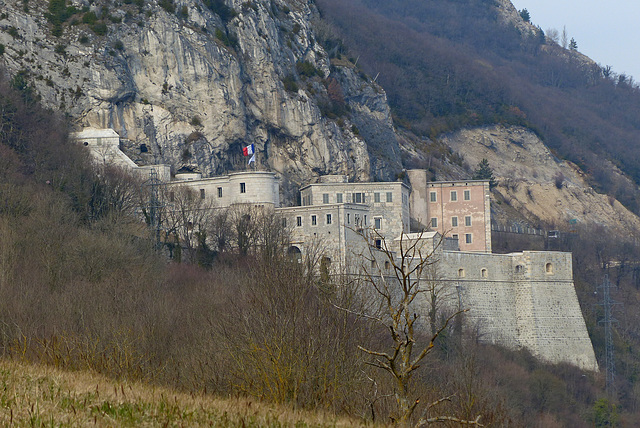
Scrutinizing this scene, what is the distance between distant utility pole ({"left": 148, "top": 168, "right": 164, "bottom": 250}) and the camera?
57.5 m

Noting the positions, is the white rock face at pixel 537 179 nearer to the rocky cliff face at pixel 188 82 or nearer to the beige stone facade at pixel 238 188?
the rocky cliff face at pixel 188 82

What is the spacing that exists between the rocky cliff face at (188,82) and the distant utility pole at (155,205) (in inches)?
260

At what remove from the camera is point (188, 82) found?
72.2 metres

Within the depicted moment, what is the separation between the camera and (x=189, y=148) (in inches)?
2778

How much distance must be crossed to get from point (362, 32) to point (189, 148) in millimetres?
76689

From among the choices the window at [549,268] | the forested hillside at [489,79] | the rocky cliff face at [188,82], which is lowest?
the window at [549,268]

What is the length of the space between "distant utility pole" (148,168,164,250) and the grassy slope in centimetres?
4031

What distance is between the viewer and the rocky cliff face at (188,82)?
6931cm

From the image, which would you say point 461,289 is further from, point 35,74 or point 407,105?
point 407,105

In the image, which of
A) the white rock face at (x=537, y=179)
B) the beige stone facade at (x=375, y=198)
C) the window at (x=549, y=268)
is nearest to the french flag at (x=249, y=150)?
the beige stone facade at (x=375, y=198)

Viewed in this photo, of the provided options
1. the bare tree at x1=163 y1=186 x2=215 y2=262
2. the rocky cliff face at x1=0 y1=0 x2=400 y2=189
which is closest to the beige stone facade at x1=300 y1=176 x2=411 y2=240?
the rocky cliff face at x1=0 y1=0 x2=400 y2=189

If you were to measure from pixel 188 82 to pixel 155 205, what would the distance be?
16.2 m

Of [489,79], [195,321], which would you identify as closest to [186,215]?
[195,321]

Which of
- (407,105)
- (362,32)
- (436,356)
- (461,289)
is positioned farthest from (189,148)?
(362,32)
